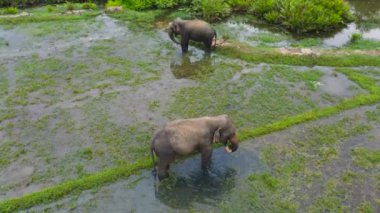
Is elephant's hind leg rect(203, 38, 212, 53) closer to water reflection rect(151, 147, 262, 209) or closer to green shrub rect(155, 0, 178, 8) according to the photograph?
green shrub rect(155, 0, 178, 8)

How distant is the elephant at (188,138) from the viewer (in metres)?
8.21

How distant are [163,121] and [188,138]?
2.73 meters

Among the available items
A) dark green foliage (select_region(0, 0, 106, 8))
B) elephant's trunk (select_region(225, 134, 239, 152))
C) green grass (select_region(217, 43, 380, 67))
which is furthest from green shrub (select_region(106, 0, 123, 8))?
elephant's trunk (select_region(225, 134, 239, 152))

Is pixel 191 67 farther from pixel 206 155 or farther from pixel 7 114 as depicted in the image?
pixel 7 114

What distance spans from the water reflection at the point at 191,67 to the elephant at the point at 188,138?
4.73 m

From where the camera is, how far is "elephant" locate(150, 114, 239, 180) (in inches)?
323

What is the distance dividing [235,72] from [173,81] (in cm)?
213

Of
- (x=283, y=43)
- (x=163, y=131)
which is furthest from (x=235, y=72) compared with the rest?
(x=163, y=131)

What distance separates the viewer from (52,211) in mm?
8211

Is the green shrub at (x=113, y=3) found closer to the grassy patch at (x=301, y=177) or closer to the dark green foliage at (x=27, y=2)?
the dark green foliage at (x=27, y=2)

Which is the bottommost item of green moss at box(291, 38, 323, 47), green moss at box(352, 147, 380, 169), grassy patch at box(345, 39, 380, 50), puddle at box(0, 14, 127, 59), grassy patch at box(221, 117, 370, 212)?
puddle at box(0, 14, 127, 59)

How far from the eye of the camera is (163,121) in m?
11.0

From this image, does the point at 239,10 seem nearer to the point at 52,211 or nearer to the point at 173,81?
the point at 173,81

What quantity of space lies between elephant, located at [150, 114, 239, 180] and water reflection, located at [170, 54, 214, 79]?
4.73m
